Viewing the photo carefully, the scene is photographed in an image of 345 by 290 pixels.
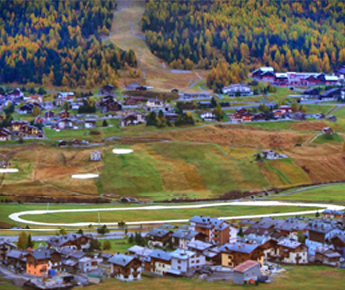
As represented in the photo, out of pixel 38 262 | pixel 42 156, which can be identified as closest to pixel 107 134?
pixel 42 156

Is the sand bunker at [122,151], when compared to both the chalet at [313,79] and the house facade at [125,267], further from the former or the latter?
the chalet at [313,79]

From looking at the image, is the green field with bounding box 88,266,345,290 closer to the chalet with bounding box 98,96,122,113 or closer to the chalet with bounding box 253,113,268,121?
the chalet with bounding box 253,113,268,121

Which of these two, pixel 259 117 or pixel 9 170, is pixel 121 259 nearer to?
pixel 9 170

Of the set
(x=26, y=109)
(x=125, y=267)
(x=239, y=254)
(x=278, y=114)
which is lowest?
(x=26, y=109)

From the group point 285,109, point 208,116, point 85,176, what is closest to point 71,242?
point 85,176

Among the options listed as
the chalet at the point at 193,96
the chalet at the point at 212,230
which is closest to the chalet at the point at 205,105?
the chalet at the point at 193,96
